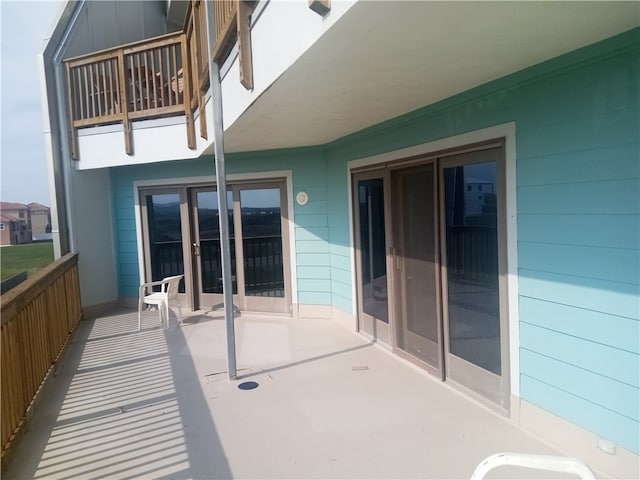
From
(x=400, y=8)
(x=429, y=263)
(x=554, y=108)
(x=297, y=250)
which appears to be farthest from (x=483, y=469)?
(x=297, y=250)

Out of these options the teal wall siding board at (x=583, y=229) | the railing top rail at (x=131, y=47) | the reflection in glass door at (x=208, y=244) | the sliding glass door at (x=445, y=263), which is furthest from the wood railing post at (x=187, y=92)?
the teal wall siding board at (x=583, y=229)

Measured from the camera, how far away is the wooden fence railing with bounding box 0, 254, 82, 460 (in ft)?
8.68

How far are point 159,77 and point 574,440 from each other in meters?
5.83

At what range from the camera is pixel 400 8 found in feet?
5.12

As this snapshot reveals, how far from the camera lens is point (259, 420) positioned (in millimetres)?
3057

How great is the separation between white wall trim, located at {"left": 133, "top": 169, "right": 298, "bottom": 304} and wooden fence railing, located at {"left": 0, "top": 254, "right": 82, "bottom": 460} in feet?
5.39

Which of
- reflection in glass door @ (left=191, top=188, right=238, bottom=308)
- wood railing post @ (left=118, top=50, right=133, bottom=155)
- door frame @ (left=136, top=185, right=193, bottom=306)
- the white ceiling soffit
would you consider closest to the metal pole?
the white ceiling soffit

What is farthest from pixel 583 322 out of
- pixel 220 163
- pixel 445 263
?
pixel 220 163

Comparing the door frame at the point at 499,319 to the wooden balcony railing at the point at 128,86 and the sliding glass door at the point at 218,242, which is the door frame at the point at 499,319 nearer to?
the sliding glass door at the point at 218,242

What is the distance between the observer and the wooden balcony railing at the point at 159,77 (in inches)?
131

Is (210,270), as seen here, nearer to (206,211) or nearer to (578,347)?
(206,211)

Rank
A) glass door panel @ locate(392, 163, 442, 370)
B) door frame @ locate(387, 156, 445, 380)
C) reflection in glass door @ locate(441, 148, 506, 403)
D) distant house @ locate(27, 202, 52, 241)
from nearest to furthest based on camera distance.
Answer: reflection in glass door @ locate(441, 148, 506, 403)
door frame @ locate(387, 156, 445, 380)
glass door panel @ locate(392, 163, 442, 370)
distant house @ locate(27, 202, 52, 241)

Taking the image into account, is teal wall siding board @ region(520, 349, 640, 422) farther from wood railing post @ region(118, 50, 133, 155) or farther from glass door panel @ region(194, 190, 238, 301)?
wood railing post @ region(118, 50, 133, 155)

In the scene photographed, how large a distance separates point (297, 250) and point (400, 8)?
4473mm
